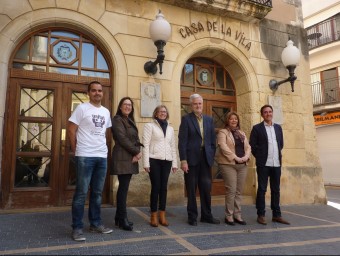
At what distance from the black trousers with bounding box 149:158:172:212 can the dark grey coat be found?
27cm

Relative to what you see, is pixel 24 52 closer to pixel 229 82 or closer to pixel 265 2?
pixel 229 82

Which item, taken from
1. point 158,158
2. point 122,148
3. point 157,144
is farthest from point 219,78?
point 122,148

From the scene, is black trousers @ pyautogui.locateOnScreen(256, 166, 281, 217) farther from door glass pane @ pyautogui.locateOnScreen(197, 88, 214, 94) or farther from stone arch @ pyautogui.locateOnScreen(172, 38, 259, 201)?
door glass pane @ pyautogui.locateOnScreen(197, 88, 214, 94)

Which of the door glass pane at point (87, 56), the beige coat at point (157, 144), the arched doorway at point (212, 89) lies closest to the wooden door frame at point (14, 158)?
the door glass pane at point (87, 56)

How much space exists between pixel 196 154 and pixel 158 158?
2.01 feet

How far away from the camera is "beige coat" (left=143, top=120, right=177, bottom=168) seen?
4.04 meters

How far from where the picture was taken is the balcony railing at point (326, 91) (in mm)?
16344

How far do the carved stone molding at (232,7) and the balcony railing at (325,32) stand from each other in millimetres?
12372

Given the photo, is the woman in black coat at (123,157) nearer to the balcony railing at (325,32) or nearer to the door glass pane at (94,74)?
the door glass pane at (94,74)

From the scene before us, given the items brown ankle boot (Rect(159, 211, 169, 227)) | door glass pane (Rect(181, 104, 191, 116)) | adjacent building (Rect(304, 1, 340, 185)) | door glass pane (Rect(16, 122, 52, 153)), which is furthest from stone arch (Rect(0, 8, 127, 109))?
adjacent building (Rect(304, 1, 340, 185))

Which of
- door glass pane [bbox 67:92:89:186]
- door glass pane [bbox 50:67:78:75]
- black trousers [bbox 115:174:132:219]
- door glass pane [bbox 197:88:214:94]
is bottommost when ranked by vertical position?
black trousers [bbox 115:174:132:219]

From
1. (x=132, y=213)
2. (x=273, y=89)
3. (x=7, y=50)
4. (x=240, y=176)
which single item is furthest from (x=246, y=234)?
(x=7, y=50)

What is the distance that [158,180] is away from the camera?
4020 millimetres

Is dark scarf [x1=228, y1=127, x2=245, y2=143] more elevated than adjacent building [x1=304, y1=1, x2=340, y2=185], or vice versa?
adjacent building [x1=304, y1=1, x2=340, y2=185]
